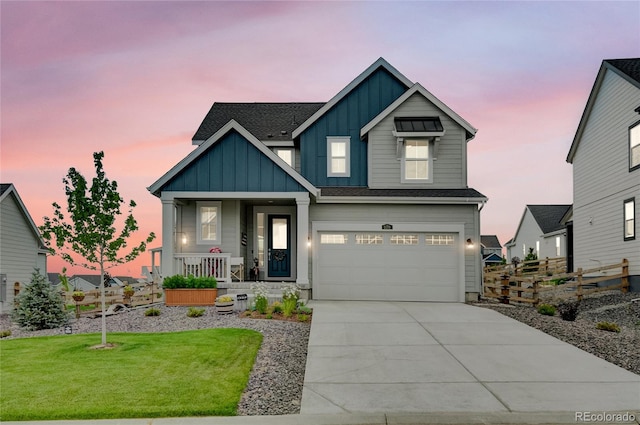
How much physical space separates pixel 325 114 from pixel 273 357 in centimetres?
1184

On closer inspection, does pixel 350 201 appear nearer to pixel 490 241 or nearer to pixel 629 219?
pixel 629 219

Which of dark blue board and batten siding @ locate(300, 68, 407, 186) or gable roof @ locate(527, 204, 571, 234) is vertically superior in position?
dark blue board and batten siding @ locate(300, 68, 407, 186)

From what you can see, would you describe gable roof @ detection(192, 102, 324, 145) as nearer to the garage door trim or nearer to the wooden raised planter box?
the garage door trim

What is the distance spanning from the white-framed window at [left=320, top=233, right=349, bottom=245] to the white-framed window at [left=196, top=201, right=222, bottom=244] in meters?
3.75

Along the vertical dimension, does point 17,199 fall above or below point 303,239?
above

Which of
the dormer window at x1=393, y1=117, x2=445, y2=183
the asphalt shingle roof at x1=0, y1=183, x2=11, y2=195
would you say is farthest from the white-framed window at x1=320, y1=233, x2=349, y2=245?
the asphalt shingle roof at x1=0, y1=183, x2=11, y2=195

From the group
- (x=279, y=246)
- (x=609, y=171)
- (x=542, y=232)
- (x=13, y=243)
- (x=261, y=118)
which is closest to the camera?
(x=279, y=246)


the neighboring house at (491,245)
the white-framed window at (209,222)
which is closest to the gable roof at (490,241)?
the neighboring house at (491,245)

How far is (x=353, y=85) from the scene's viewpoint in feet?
62.2

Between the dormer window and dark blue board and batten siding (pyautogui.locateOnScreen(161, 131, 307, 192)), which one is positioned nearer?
dark blue board and batten siding (pyautogui.locateOnScreen(161, 131, 307, 192))

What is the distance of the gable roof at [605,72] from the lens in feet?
60.6

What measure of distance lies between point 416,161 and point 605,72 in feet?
31.5

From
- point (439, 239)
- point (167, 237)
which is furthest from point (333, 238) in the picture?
point (167, 237)

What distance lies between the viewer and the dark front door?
19.2 meters
